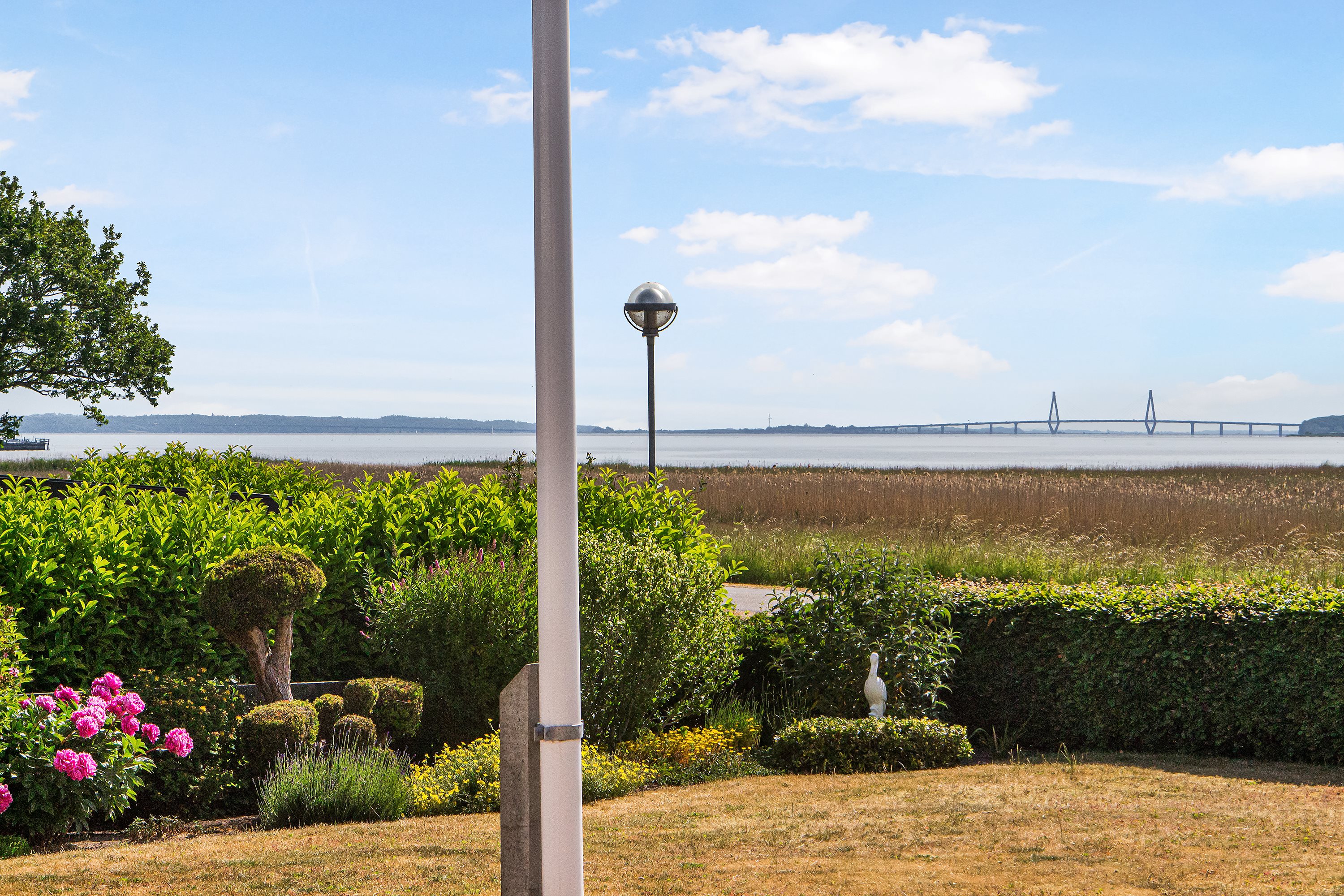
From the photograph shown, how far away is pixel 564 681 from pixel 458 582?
4.51m

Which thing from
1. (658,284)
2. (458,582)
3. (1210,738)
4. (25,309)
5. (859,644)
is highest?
(25,309)

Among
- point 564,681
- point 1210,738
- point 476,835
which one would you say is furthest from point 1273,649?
point 564,681

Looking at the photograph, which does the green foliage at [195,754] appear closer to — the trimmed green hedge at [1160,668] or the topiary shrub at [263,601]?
the topiary shrub at [263,601]

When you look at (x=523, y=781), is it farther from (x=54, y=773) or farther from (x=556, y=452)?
(x=54, y=773)

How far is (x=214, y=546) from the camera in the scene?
7602mm

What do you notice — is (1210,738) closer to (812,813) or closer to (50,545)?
(812,813)

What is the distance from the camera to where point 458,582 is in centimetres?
762

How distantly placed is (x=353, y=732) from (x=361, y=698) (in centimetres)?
24

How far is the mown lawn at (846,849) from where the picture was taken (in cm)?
454

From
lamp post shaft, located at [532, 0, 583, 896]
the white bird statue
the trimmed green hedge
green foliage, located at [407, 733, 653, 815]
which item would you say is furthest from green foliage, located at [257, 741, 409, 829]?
the trimmed green hedge

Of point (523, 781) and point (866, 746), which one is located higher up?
point (523, 781)

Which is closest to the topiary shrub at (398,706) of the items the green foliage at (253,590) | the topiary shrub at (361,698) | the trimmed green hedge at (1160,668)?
the topiary shrub at (361,698)

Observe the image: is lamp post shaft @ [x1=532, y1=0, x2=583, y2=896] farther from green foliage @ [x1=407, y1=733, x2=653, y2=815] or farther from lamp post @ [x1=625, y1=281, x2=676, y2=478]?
lamp post @ [x1=625, y1=281, x2=676, y2=478]

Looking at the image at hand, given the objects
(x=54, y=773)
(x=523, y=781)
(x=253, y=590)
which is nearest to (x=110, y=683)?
(x=54, y=773)
